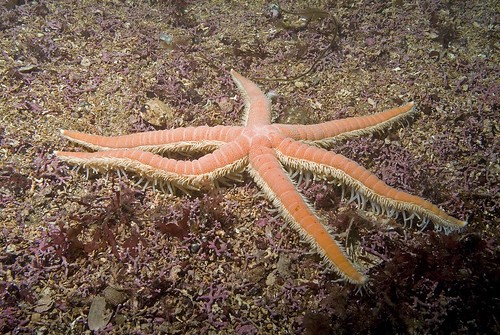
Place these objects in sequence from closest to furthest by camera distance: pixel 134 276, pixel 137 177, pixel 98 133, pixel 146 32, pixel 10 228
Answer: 1. pixel 134 276
2. pixel 10 228
3. pixel 137 177
4. pixel 98 133
5. pixel 146 32

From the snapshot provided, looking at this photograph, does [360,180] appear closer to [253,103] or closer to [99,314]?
[253,103]

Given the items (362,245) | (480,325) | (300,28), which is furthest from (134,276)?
(300,28)

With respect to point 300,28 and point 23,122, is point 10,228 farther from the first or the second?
point 300,28

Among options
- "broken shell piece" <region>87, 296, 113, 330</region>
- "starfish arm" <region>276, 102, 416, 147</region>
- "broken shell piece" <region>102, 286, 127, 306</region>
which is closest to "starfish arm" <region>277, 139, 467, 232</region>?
"starfish arm" <region>276, 102, 416, 147</region>

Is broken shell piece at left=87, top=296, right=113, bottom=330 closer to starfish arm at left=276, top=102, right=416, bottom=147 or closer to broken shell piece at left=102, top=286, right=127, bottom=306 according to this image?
broken shell piece at left=102, top=286, right=127, bottom=306

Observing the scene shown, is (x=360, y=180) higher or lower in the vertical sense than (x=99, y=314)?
higher

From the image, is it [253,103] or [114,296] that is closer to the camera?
[114,296]

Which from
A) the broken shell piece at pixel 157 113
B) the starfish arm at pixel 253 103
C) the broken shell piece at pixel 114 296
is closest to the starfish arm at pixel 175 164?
the starfish arm at pixel 253 103

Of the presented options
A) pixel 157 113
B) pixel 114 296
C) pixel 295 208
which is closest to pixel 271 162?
pixel 295 208
